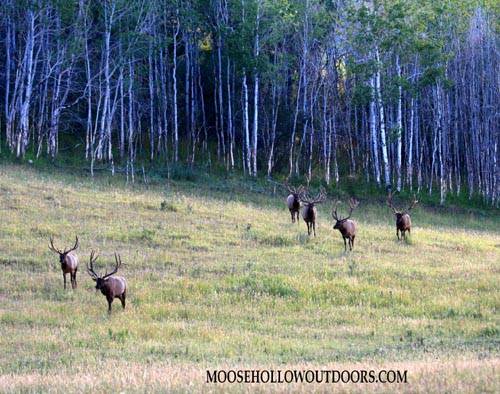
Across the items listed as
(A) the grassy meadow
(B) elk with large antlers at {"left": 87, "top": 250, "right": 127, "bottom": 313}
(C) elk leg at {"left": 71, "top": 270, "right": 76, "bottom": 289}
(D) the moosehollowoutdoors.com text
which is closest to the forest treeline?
(A) the grassy meadow

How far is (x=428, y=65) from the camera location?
45.2 m

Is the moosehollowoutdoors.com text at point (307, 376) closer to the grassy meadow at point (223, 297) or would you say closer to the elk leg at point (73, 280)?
the grassy meadow at point (223, 297)

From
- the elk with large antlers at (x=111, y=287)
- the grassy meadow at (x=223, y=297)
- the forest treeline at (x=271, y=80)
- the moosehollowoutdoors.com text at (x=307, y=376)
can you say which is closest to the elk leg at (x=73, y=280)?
the grassy meadow at (x=223, y=297)

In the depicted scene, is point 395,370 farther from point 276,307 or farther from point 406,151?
point 406,151

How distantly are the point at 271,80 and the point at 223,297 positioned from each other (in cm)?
2743

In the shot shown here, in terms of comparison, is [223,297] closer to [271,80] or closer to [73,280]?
[73,280]

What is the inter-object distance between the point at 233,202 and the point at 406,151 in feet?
63.4

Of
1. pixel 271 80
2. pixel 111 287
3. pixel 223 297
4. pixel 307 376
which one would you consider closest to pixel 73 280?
pixel 111 287

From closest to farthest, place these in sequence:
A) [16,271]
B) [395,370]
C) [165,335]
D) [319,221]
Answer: [395,370]
[165,335]
[16,271]
[319,221]

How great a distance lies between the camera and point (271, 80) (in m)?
45.6

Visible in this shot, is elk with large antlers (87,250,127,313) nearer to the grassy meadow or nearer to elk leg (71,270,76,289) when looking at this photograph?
the grassy meadow

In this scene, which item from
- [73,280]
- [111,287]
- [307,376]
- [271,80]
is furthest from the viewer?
[271,80]

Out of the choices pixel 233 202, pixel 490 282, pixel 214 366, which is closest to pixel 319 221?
pixel 233 202

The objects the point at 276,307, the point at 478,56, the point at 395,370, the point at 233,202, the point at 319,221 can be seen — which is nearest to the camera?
the point at 395,370
